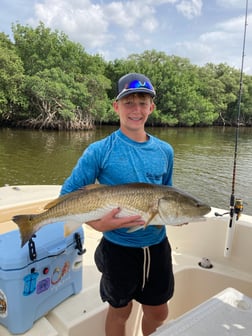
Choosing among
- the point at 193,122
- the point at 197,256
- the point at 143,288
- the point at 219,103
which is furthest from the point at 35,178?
the point at 219,103

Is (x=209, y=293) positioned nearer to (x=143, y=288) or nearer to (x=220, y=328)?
(x=143, y=288)

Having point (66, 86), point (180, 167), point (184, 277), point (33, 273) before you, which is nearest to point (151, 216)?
point (33, 273)

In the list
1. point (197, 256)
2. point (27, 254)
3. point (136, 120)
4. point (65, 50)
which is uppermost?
point (65, 50)

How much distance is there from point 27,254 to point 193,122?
47.0 meters

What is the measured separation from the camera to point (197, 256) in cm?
340

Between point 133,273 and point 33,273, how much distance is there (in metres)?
0.70

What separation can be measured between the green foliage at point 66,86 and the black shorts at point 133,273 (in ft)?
99.6

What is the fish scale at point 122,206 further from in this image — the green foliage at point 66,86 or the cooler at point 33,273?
the green foliage at point 66,86

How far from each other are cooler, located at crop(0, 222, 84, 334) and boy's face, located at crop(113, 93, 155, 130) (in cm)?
99

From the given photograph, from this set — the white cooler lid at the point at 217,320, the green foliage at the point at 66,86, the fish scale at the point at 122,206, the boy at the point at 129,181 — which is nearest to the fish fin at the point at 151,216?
the fish scale at the point at 122,206

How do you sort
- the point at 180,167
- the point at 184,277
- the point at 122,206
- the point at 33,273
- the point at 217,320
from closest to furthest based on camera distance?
1. the point at 217,320
2. the point at 122,206
3. the point at 33,273
4. the point at 184,277
5. the point at 180,167

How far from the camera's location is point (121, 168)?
5.81ft

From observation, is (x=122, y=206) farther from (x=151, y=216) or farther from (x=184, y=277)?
(x=184, y=277)

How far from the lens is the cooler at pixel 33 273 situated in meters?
1.91
